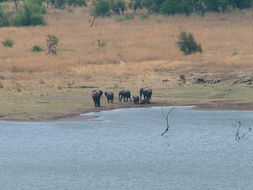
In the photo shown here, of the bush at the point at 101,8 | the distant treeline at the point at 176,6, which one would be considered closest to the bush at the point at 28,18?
the bush at the point at 101,8

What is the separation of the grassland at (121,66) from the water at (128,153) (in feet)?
7.55

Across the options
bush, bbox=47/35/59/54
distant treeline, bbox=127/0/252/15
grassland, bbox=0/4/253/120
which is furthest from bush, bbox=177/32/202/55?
distant treeline, bbox=127/0/252/15

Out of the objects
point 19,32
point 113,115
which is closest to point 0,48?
point 19,32

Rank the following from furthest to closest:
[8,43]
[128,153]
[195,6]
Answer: [195,6] → [8,43] → [128,153]

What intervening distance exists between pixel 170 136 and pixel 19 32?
119 feet

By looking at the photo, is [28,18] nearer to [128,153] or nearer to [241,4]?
[241,4]

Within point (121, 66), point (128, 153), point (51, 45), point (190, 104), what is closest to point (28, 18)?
point (51, 45)

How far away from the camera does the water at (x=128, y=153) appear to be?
58.5ft

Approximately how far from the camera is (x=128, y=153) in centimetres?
2109

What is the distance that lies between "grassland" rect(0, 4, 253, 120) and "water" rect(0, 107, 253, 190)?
2.30 metres

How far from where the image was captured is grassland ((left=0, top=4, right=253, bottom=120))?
3008 centimetres

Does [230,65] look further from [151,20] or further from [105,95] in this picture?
[151,20]

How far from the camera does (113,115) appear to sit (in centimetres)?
2748

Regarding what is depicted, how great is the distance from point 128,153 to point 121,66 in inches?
768
